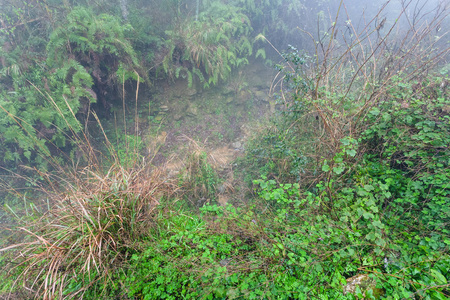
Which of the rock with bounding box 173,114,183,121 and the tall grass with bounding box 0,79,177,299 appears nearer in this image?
the tall grass with bounding box 0,79,177,299

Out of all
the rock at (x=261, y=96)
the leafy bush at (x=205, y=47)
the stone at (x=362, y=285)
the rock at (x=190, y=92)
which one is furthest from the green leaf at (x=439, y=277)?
the rock at (x=261, y=96)

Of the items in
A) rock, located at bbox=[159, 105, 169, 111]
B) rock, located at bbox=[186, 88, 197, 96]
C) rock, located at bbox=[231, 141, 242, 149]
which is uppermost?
rock, located at bbox=[186, 88, 197, 96]

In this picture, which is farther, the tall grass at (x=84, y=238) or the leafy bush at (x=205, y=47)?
the leafy bush at (x=205, y=47)

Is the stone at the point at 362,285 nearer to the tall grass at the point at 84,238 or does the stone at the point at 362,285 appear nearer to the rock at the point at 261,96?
the tall grass at the point at 84,238

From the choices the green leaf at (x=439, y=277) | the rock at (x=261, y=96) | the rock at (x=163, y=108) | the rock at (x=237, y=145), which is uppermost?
the green leaf at (x=439, y=277)

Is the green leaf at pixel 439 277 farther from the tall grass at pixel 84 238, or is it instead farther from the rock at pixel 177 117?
the rock at pixel 177 117

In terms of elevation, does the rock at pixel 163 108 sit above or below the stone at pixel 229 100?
above

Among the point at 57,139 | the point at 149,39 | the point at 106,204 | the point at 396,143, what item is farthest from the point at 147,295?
the point at 149,39

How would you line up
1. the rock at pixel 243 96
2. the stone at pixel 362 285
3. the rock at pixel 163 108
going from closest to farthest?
the stone at pixel 362 285
the rock at pixel 163 108
the rock at pixel 243 96

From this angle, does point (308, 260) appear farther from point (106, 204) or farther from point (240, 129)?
point (240, 129)

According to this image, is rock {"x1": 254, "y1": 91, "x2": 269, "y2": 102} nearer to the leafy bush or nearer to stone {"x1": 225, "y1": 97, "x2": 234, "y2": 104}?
stone {"x1": 225, "y1": 97, "x2": 234, "y2": 104}

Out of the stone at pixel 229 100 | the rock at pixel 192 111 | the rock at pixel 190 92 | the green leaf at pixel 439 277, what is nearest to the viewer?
the green leaf at pixel 439 277

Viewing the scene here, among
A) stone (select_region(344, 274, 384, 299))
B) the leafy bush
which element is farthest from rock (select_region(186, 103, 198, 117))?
stone (select_region(344, 274, 384, 299))

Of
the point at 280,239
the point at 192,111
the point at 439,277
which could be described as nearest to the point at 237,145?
the point at 192,111
